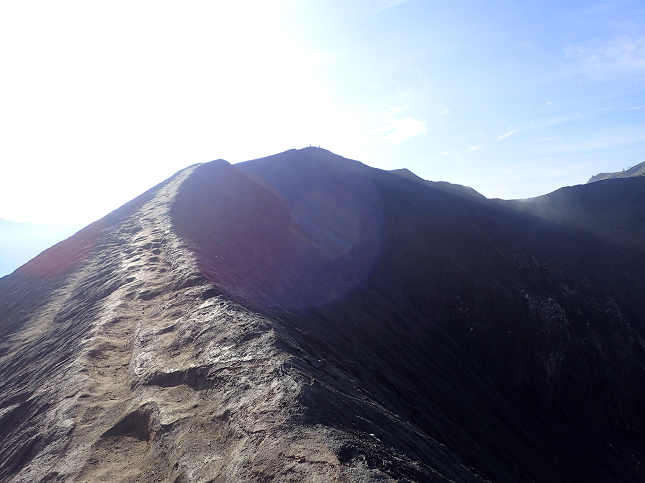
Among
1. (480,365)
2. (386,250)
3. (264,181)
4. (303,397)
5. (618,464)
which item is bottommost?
(618,464)

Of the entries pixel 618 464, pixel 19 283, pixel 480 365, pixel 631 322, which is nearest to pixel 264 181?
pixel 19 283

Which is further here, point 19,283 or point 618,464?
point 618,464

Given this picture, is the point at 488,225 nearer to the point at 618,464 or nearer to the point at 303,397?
the point at 618,464

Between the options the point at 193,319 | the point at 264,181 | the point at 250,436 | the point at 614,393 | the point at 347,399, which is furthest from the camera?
the point at 264,181

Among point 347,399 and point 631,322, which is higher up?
point 347,399

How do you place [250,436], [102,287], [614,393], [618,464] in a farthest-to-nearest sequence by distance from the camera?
1. [614,393]
2. [618,464]
3. [102,287]
4. [250,436]

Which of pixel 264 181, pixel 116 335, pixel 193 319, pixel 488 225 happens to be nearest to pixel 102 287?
pixel 116 335

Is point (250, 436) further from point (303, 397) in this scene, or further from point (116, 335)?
point (116, 335)
